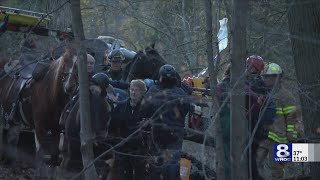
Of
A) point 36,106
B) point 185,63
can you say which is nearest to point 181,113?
point 185,63

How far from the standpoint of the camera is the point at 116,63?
1043cm

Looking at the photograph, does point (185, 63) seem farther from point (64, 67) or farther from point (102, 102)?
point (64, 67)

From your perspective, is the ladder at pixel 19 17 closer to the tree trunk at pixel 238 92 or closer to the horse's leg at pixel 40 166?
the horse's leg at pixel 40 166

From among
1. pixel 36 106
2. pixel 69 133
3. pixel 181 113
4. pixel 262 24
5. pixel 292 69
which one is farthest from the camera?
pixel 36 106

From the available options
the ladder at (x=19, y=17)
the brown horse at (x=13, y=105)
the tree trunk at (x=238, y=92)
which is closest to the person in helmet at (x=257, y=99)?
the tree trunk at (x=238, y=92)

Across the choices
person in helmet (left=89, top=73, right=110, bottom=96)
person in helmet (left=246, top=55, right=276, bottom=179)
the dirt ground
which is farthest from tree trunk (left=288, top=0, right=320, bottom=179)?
the dirt ground

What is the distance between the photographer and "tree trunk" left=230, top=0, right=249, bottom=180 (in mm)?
6074

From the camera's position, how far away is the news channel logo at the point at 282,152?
7.60 metres

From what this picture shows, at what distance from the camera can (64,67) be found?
9.83 metres

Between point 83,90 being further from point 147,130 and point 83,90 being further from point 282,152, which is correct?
point 282,152

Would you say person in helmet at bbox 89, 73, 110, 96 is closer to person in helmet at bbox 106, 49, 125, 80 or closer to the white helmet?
person in helmet at bbox 106, 49, 125, 80

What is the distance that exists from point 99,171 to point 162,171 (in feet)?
2.80

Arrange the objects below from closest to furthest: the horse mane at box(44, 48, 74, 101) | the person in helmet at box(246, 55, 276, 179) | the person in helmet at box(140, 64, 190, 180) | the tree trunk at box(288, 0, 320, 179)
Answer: the person in helmet at box(246, 55, 276, 179) < the person in helmet at box(140, 64, 190, 180) < the tree trunk at box(288, 0, 320, 179) < the horse mane at box(44, 48, 74, 101)

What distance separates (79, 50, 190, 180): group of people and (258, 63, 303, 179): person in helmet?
99 centimetres
